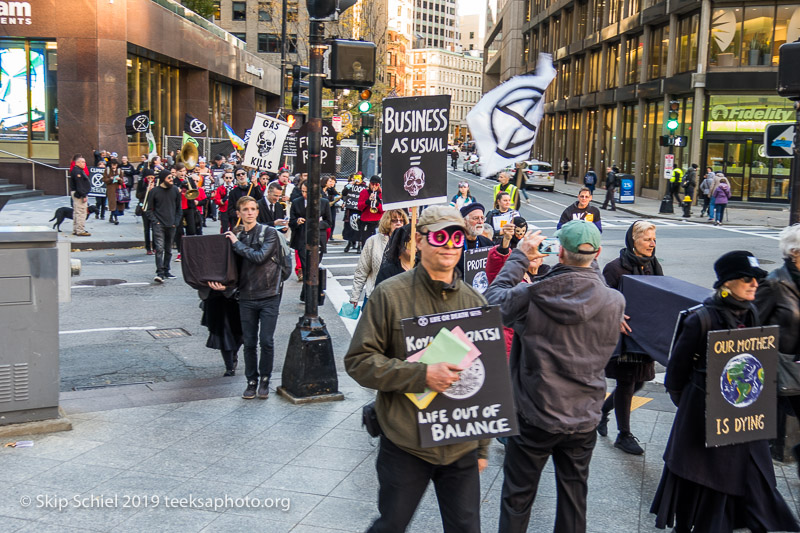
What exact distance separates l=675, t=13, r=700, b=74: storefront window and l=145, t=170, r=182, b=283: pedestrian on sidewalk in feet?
100

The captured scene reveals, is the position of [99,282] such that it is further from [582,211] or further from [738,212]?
[738,212]

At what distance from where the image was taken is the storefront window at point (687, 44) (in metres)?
39.2

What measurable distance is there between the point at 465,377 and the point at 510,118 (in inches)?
171

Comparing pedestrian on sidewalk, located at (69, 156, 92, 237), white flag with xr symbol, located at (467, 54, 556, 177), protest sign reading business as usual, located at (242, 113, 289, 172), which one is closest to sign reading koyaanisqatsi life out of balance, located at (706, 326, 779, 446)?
white flag with xr symbol, located at (467, 54, 556, 177)

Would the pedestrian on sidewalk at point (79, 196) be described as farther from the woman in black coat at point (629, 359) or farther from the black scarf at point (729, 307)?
the black scarf at point (729, 307)

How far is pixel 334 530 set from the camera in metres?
5.05

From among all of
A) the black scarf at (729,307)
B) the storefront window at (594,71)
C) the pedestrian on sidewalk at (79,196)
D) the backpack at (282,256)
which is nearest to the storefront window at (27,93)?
the pedestrian on sidewalk at (79,196)

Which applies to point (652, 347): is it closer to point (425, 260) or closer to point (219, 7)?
point (425, 260)

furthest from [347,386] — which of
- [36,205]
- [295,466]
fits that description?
[36,205]

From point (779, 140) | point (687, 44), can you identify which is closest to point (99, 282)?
point (779, 140)

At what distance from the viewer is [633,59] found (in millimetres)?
48344

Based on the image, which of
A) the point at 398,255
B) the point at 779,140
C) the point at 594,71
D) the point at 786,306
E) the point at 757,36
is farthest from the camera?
the point at 594,71

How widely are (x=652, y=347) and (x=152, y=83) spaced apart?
112ft

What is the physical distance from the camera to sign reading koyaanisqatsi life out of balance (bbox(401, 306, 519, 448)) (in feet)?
12.3
